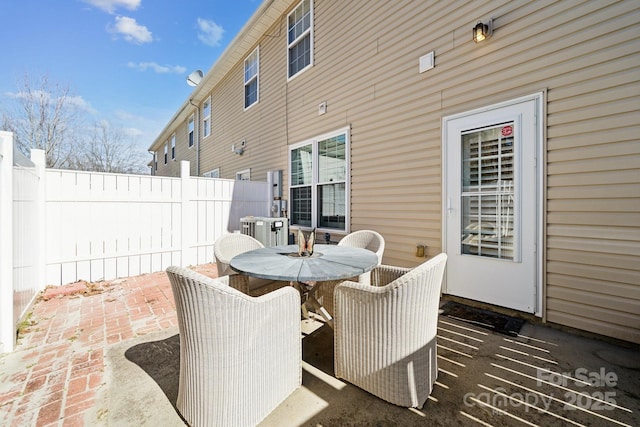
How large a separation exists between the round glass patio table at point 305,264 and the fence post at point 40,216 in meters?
3.30

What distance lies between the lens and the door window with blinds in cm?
276

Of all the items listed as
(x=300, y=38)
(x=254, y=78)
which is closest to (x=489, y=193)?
(x=300, y=38)

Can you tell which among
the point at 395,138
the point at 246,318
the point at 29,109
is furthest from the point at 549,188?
the point at 29,109

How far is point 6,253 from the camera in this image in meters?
2.20

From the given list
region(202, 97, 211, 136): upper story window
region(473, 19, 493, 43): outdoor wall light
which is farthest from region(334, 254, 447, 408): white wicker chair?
region(202, 97, 211, 136): upper story window

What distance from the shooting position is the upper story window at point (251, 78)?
22.8 ft

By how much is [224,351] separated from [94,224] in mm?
4125

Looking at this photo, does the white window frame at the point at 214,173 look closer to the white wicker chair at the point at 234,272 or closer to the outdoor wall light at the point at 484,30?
the white wicker chair at the point at 234,272

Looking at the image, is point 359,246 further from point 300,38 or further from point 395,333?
point 300,38

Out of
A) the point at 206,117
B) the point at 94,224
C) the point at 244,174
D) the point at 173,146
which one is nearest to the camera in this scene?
the point at 94,224

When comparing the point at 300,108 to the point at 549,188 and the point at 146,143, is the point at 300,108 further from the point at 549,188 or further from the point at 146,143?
the point at 146,143

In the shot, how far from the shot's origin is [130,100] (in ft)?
45.2

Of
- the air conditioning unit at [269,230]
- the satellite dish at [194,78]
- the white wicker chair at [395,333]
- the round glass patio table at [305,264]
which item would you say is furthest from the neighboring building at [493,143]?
the satellite dish at [194,78]

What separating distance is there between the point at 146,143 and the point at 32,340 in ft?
60.6
